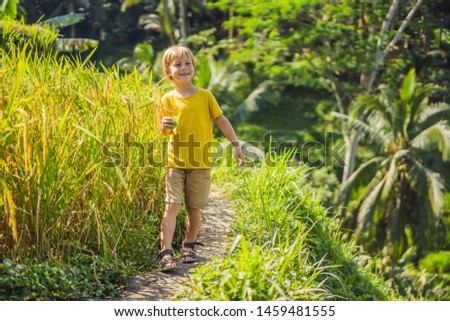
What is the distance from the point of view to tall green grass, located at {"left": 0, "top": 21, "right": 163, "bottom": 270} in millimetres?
3902

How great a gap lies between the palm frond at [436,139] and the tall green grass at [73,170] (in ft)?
36.7

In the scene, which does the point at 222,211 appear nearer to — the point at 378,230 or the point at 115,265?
the point at 115,265

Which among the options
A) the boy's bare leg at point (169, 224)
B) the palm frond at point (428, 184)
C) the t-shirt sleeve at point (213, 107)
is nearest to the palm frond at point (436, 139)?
the palm frond at point (428, 184)

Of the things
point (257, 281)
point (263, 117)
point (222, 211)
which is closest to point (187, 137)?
point (257, 281)

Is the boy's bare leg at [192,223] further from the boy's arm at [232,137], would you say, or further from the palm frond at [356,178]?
the palm frond at [356,178]

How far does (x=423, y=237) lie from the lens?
1631 cm

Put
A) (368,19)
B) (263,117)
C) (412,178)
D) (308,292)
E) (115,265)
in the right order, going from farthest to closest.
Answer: (263,117) → (368,19) → (412,178) → (115,265) → (308,292)

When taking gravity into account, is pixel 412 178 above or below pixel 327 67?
below

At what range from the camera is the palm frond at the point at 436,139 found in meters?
15.2

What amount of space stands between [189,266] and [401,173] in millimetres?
13689

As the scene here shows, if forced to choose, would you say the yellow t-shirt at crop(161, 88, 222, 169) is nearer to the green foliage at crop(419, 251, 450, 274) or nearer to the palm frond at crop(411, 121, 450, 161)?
the palm frond at crop(411, 121, 450, 161)

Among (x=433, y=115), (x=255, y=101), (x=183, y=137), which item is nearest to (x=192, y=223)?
(x=183, y=137)

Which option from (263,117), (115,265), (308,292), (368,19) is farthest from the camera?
(263,117)

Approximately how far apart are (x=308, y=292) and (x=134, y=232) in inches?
54.5
